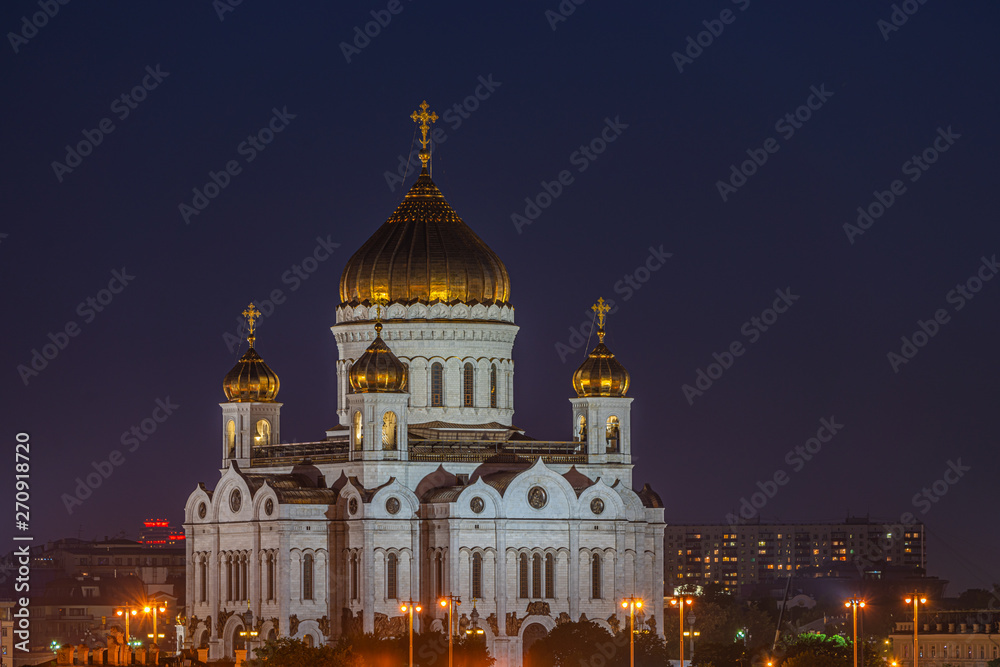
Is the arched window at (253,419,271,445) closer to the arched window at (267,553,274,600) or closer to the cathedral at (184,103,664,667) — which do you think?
the cathedral at (184,103,664,667)

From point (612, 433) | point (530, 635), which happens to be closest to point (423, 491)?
point (530, 635)

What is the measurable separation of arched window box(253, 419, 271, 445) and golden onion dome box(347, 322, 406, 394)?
8.49m

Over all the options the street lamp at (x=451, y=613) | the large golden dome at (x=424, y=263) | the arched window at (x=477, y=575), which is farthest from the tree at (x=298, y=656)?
the large golden dome at (x=424, y=263)

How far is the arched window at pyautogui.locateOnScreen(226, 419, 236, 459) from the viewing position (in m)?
119

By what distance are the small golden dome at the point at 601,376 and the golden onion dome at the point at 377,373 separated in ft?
27.8

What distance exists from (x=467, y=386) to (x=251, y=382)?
31.4 ft

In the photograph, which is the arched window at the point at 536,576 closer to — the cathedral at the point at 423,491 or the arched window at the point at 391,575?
the cathedral at the point at 423,491

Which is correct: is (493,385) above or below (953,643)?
above

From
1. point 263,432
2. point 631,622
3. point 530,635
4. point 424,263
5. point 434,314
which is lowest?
point 530,635

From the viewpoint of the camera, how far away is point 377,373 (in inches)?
4370

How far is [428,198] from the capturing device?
4707 inches

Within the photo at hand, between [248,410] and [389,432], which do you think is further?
[248,410]

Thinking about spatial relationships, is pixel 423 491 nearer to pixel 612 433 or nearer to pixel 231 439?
pixel 612 433

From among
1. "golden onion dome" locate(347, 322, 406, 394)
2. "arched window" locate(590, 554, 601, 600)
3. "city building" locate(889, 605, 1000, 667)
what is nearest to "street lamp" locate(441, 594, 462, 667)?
"arched window" locate(590, 554, 601, 600)
